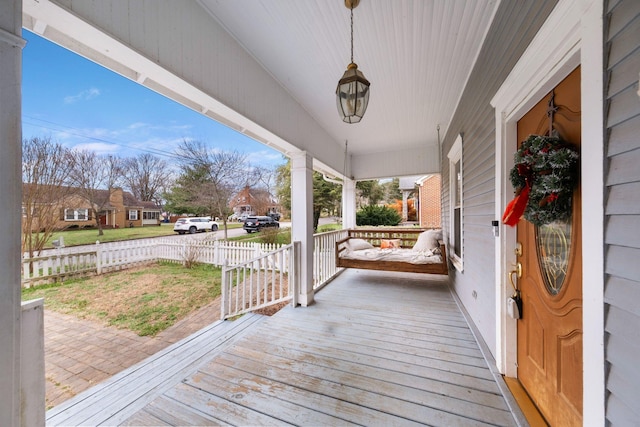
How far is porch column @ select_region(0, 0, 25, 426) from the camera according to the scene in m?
0.88

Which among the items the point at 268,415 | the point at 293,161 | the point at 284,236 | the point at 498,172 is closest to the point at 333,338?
the point at 268,415

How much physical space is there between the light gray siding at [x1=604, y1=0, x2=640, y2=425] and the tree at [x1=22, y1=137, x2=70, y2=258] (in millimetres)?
4930

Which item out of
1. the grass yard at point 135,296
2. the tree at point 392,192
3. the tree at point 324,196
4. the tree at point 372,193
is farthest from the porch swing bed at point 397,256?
the tree at point 392,192

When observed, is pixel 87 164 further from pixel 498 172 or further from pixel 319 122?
pixel 498 172

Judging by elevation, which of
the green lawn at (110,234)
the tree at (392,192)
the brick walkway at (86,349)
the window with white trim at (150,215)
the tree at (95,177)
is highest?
the tree at (392,192)

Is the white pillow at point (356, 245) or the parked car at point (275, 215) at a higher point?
the parked car at point (275, 215)

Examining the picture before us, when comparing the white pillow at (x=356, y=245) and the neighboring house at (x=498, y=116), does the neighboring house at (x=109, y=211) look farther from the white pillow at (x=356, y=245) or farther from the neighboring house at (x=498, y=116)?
the white pillow at (x=356, y=245)

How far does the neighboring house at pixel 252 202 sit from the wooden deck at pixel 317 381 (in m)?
5.69

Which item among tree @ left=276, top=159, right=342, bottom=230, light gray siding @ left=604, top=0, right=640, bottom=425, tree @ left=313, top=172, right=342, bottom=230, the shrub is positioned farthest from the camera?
tree @ left=313, top=172, right=342, bottom=230

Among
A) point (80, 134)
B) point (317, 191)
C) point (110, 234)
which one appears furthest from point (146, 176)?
point (317, 191)

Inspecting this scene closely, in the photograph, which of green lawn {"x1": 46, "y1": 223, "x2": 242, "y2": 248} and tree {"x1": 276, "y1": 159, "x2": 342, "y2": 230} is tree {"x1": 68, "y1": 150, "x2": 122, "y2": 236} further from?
tree {"x1": 276, "y1": 159, "x2": 342, "y2": 230}

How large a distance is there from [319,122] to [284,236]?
490cm

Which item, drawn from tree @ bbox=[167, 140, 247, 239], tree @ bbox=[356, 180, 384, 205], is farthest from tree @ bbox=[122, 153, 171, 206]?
tree @ bbox=[356, 180, 384, 205]

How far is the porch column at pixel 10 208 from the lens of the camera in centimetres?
88
